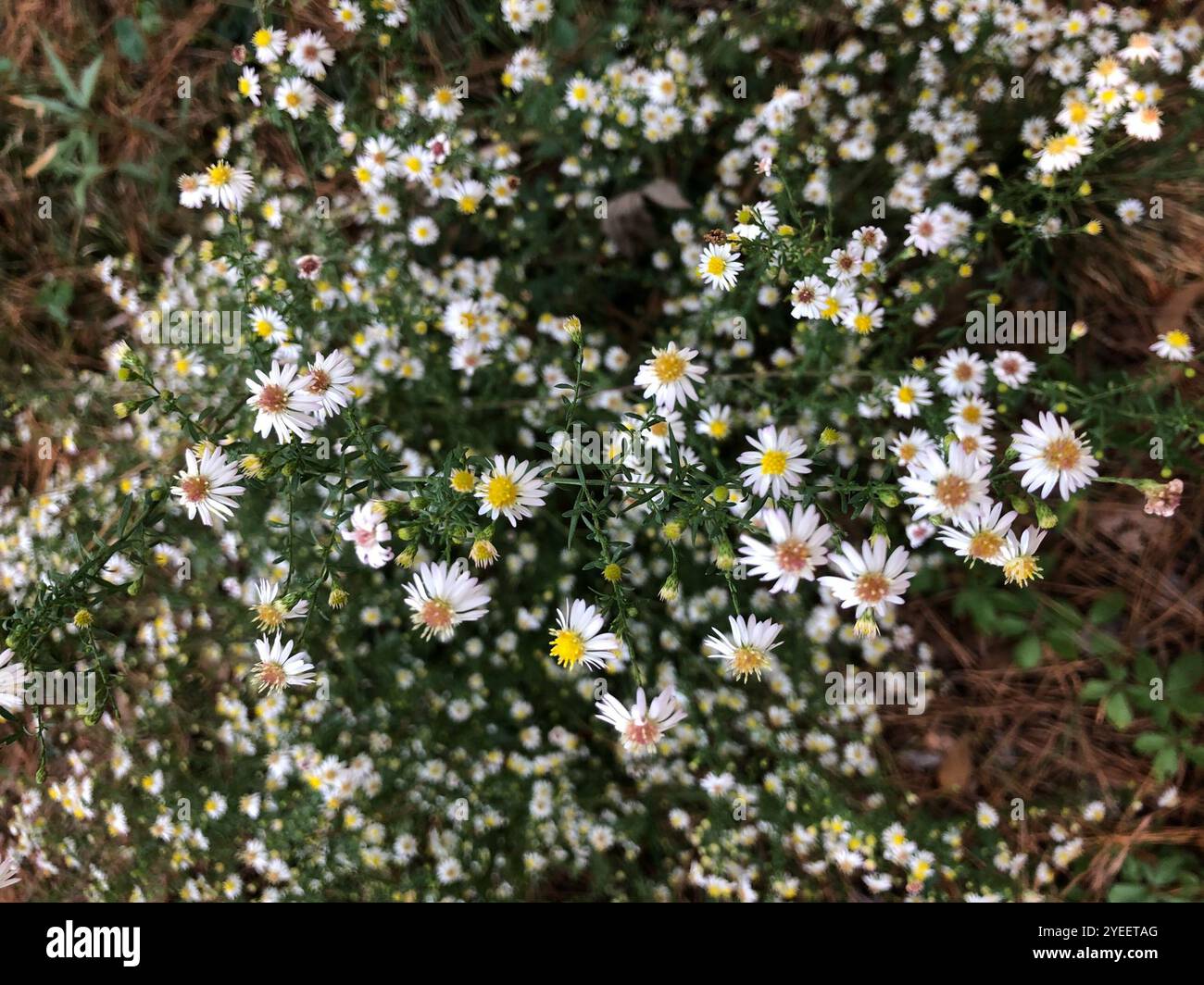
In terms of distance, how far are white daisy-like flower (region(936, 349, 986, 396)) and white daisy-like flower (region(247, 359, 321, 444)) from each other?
7.00 feet

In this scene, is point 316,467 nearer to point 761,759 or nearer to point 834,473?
point 834,473

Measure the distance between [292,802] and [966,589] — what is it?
302cm

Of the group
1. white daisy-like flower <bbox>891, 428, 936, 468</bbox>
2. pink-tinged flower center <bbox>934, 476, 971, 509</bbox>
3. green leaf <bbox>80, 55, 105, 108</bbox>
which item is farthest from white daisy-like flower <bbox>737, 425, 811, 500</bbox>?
green leaf <bbox>80, 55, 105, 108</bbox>

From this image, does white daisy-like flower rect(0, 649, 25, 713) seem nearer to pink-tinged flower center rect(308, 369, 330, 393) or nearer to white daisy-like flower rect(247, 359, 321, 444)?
white daisy-like flower rect(247, 359, 321, 444)

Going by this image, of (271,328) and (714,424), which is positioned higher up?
(271,328)

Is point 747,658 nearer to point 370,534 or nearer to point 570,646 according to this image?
point 570,646

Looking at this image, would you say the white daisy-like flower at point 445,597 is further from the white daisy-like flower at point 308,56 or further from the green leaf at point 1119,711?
the green leaf at point 1119,711

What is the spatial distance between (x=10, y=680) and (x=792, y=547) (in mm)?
2038

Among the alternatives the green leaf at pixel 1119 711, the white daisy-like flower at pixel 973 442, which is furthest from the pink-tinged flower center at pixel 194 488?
the green leaf at pixel 1119 711

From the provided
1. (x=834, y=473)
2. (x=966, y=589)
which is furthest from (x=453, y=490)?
(x=966, y=589)

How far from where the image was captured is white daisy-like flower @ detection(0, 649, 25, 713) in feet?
6.49

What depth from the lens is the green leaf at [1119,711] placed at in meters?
3.26

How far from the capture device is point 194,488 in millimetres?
2047

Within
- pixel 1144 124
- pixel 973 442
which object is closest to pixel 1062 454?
pixel 973 442
